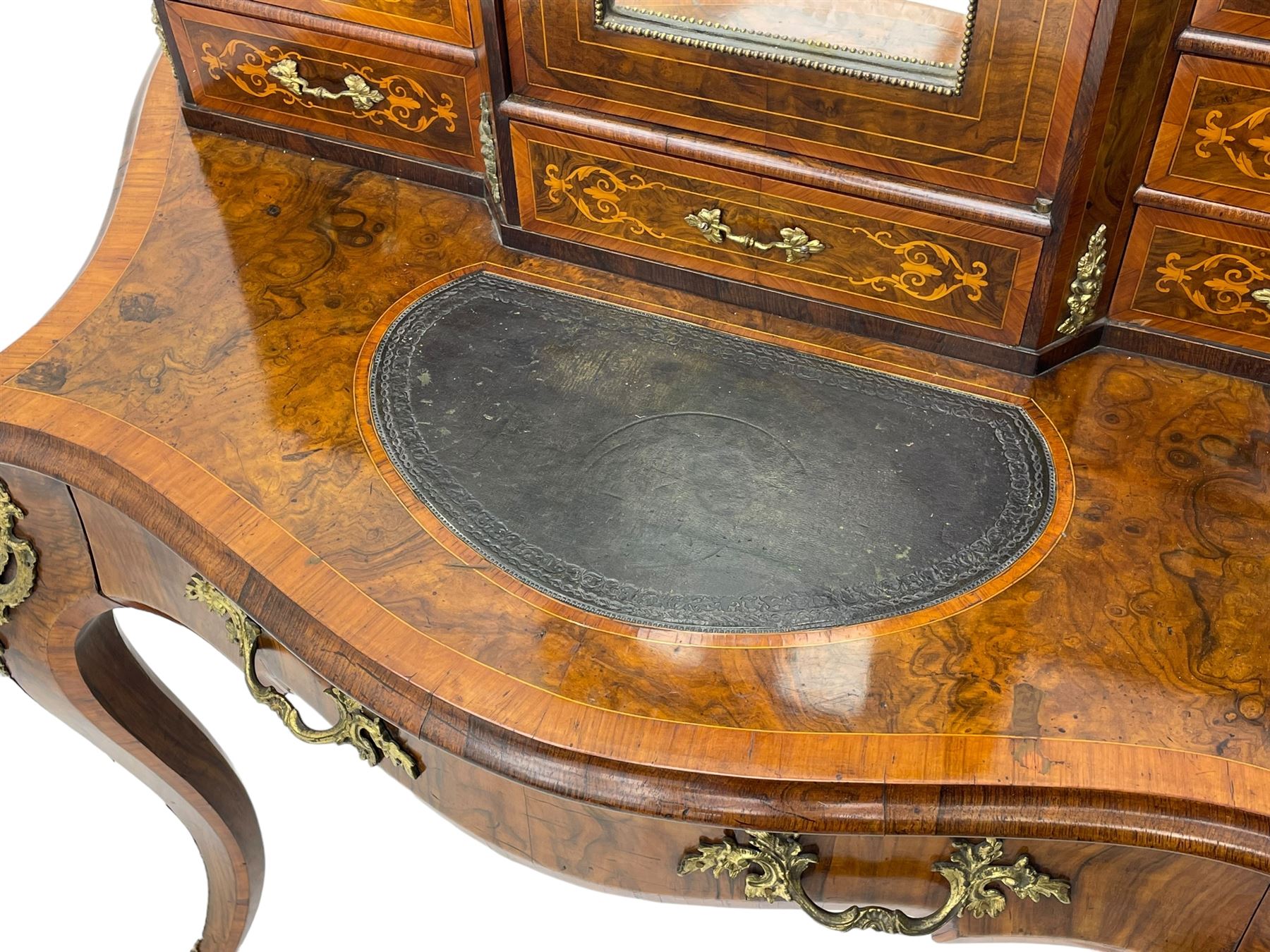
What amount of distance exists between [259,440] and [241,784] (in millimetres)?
722

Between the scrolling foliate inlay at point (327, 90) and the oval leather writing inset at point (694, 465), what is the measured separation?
0.25 m

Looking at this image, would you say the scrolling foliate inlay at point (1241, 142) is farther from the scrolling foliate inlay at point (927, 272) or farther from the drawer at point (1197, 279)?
the scrolling foliate inlay at point (927, 272)

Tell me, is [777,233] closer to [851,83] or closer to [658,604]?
[851,83]

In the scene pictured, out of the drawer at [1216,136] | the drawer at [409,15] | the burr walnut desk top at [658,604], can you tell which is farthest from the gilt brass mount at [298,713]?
the drawer at [1216,136]

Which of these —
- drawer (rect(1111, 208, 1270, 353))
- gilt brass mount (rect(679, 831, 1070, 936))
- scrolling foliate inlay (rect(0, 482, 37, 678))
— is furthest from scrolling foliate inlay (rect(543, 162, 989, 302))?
scrolling foliate inlay (rect(0, 482, 37, 678))

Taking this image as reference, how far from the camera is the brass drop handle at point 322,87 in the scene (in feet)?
5.31

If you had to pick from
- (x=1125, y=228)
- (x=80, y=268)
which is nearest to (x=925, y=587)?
(x=1125, y=228)

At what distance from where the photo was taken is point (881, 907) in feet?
3.88

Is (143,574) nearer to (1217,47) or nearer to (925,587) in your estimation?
(925,587)

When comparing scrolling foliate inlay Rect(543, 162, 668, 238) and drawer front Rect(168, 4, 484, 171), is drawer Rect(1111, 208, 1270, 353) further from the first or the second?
drawer front Rect(168, 4, 484, 171)

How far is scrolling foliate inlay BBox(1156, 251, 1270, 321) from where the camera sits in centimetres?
131

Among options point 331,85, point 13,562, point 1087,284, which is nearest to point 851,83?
point 1087,284

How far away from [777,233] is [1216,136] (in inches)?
16.9

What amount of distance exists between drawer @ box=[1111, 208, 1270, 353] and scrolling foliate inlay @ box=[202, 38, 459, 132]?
78 cm
